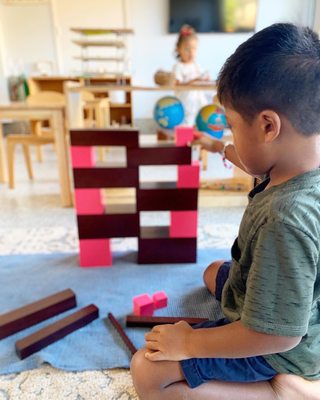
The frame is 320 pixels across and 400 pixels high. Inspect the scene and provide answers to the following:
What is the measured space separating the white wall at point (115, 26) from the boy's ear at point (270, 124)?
369 centimetres

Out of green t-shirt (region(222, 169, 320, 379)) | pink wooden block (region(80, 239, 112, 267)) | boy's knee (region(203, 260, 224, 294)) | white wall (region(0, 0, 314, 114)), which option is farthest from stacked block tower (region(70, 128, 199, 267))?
white wall (region(0, 0, 314, 114))

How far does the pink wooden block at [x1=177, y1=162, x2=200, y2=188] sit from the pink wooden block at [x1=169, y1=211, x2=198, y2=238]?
99 mm

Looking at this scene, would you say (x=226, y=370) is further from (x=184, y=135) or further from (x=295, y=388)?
(x=184, y=135)

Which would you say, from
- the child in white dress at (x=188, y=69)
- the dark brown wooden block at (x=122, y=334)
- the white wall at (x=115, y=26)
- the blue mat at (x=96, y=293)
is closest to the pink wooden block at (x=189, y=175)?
the blue mat at (x=96, y=293)

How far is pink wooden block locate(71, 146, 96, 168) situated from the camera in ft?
3.69

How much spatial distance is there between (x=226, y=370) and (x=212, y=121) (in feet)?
4.75

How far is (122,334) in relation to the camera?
2.84ft

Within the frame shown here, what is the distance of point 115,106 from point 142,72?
1.71 ft

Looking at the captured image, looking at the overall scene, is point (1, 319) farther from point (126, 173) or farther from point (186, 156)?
point (186, 156)

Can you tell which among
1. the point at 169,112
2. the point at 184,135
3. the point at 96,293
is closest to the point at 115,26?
the point at 169,112

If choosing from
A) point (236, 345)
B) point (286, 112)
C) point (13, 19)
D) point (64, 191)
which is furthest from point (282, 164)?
point (13, 19)

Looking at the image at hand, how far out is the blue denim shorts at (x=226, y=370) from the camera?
0.56 metres

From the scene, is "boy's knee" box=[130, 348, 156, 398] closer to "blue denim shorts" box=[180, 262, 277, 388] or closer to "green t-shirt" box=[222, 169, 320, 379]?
"blue denim shorts" box=[180, 262, 277, 388]

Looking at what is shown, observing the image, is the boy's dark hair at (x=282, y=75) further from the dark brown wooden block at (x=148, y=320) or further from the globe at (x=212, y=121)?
the globe at (x=212, y=121)
